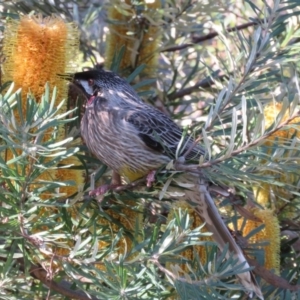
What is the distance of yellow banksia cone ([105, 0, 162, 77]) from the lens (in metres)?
2.43

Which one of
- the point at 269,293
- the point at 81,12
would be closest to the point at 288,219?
the point at 269,293

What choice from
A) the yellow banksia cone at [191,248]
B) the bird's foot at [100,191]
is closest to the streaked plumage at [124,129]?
the yellow banksia cone at [191,248]

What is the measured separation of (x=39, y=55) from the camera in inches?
64.6

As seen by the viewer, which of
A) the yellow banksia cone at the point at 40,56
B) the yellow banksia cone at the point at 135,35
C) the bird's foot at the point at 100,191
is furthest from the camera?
the yellow banksia cone at the point at 135,35

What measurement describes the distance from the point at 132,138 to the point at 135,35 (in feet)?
1.69

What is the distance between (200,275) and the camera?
155cm

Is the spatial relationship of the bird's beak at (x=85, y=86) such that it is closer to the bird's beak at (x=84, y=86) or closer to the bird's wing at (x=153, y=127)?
the bird's beak at (x=84, y=86)

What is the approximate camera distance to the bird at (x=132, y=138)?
79.5 inches

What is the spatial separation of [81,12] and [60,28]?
1.38 metres

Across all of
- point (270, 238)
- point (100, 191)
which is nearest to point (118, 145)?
point (100, 191)

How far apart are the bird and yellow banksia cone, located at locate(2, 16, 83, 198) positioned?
415mm

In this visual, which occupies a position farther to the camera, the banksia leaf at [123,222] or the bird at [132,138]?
the bird at [132,138]

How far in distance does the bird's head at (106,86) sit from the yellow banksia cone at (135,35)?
0.18 metres

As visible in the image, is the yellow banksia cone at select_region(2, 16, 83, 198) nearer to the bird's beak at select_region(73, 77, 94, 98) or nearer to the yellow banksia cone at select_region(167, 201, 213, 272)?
the yellow banksia cone at select_region(167, 201, 213, 272)
